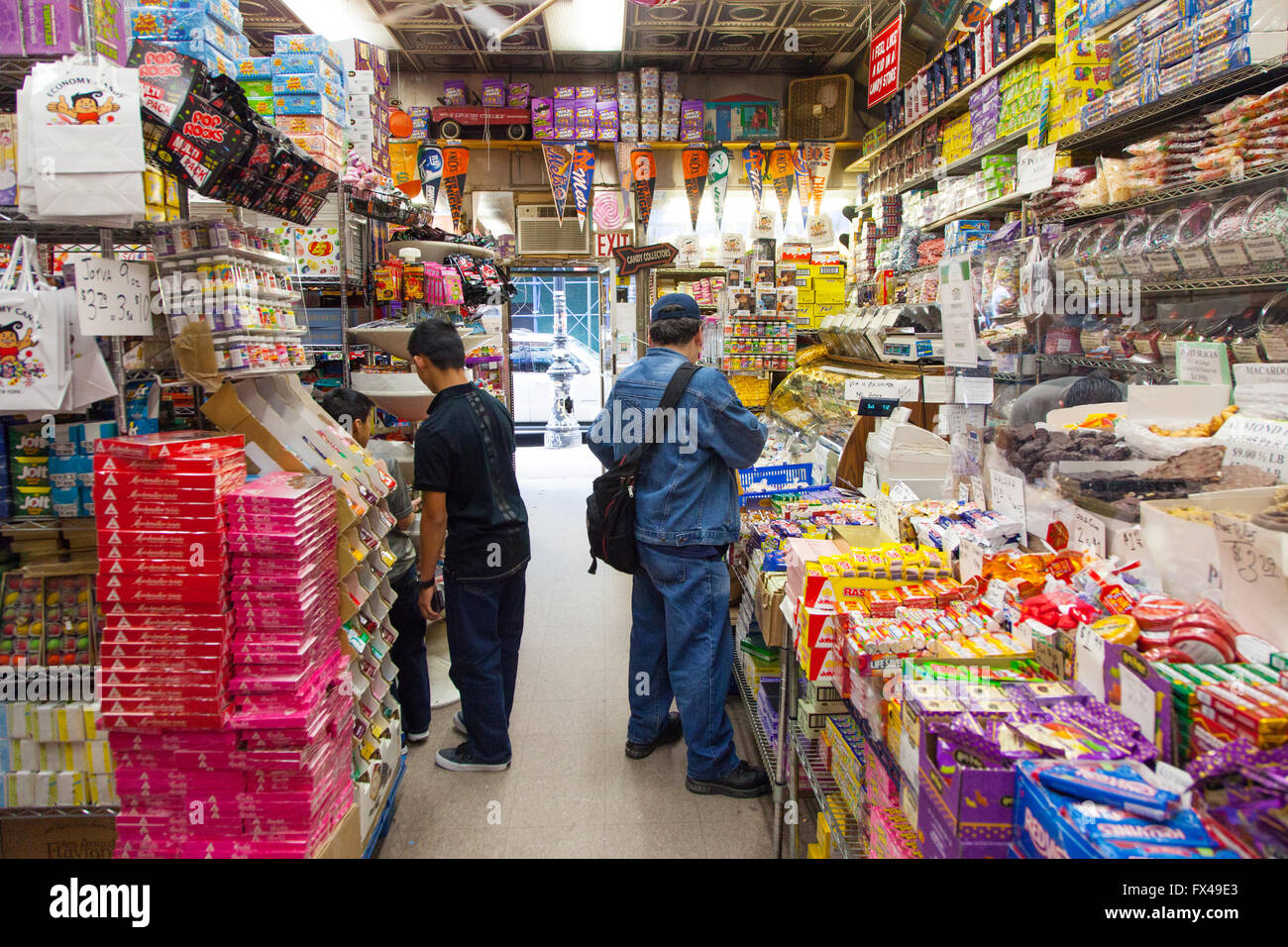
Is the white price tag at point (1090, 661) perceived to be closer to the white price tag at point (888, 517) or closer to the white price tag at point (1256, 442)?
the white price tag at point (1256, 442)

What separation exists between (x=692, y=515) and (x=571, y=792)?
3.91ft

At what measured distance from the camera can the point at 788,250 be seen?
6.87 metres

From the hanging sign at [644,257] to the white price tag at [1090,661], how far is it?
5527mm

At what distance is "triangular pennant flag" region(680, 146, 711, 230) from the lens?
28.9ft

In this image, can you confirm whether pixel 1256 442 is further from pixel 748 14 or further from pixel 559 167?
pixel 559 167

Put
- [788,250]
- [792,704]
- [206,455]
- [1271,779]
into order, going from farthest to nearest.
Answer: [788,250] < [792,704] < [206,455] < [1271,779]

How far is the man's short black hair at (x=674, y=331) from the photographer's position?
3.14 meters

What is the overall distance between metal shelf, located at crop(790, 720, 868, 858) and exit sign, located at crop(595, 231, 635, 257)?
25.6 feet

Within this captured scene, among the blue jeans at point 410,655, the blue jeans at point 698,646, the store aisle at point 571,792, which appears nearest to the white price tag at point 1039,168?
the blue jeans at point 698,646

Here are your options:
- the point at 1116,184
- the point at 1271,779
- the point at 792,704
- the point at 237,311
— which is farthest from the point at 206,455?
the point at 1116,184

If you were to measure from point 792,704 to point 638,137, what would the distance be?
7951 mm

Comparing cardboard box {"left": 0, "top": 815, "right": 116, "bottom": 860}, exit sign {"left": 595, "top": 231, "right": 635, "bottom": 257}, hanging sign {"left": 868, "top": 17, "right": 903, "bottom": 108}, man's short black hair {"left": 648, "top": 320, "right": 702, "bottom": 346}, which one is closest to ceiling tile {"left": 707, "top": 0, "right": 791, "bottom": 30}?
hanging sign {"left": 868, "top": 17, "right": 903, "bottom": 108}

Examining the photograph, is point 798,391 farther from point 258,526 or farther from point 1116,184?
point 258,526
